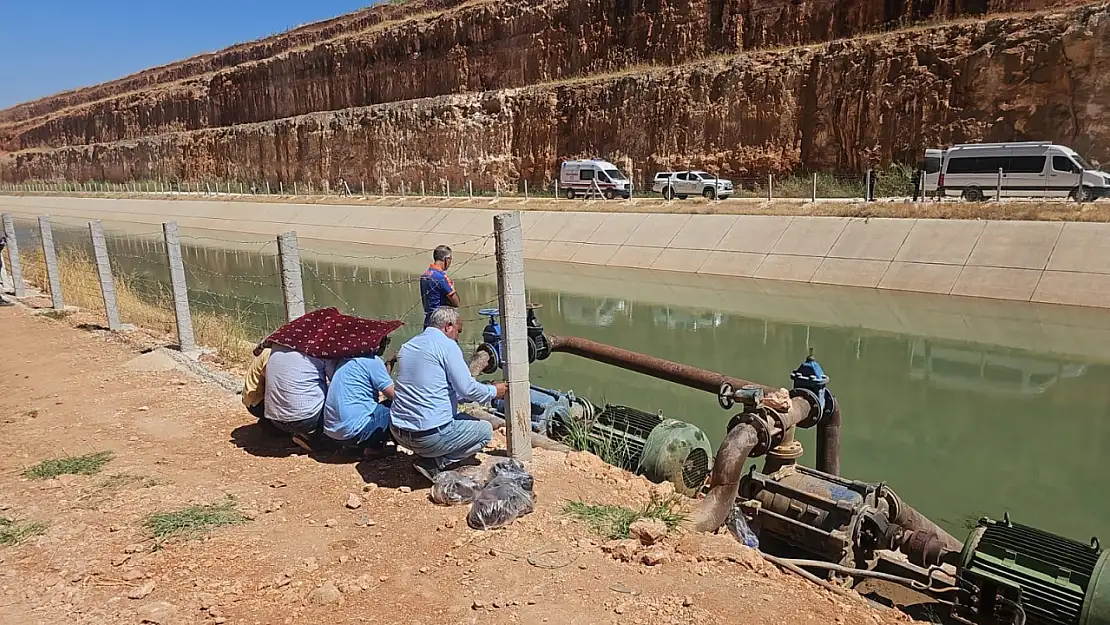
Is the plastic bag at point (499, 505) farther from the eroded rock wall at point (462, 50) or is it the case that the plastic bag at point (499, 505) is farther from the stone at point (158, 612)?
the eroded rock wall at point (462, 50)

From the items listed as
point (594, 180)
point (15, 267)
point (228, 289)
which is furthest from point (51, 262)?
point (594, 180)

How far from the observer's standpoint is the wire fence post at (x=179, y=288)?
9555 mm

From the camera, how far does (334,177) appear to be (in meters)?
50.9

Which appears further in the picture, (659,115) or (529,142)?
(529,142)

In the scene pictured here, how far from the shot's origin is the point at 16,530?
182 inches

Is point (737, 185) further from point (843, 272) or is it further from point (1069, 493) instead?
point (1069, 493)

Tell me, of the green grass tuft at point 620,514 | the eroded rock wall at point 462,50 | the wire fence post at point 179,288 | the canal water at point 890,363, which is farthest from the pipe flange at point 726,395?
the eroded rock wall at point 462,50

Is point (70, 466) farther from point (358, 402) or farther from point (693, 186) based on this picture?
point (693, 186)

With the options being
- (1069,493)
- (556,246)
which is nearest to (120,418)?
(1069,493)

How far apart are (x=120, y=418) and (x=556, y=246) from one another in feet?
59.3

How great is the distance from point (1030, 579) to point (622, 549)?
7.69 feet

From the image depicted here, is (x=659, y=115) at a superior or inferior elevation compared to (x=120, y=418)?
superior

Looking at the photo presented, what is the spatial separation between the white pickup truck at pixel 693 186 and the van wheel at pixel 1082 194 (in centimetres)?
1119

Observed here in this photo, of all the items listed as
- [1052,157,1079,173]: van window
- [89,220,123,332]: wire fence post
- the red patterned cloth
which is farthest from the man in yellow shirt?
[1052,157,1079,173]: van window
